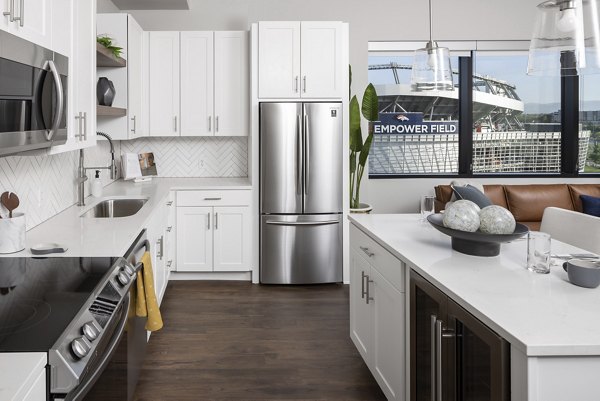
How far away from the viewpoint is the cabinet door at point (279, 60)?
499cm

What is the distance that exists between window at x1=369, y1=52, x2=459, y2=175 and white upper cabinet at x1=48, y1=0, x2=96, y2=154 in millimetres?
3511

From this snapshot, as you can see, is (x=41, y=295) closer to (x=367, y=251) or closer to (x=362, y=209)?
(x=367, y=251)

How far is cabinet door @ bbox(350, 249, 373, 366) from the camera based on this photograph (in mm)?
2875

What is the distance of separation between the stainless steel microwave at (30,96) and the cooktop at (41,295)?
44 cm

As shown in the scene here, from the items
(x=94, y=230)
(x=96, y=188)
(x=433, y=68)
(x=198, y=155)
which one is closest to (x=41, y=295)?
(x=94, y=230)

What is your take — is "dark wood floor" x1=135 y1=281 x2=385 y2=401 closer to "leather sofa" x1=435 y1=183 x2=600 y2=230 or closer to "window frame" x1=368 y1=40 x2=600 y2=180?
"leather sofa" x1=435 y1=183 x2=600 y2=230

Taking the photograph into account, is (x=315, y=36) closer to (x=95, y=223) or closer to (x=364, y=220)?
(x=364, y=220)

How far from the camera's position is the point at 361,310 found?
305 centimetres

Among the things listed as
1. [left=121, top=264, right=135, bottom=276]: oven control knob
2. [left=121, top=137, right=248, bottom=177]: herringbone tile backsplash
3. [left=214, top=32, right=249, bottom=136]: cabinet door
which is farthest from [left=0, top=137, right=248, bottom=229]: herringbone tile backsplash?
[left=121, top=264, right=135, bottom=276]: oven control knob

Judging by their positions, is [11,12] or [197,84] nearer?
[11,12]

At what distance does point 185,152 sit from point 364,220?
3.09 m

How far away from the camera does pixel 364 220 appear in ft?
10.3

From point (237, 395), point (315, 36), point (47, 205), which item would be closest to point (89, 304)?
point (237, 395)

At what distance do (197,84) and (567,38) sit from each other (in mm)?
3959
